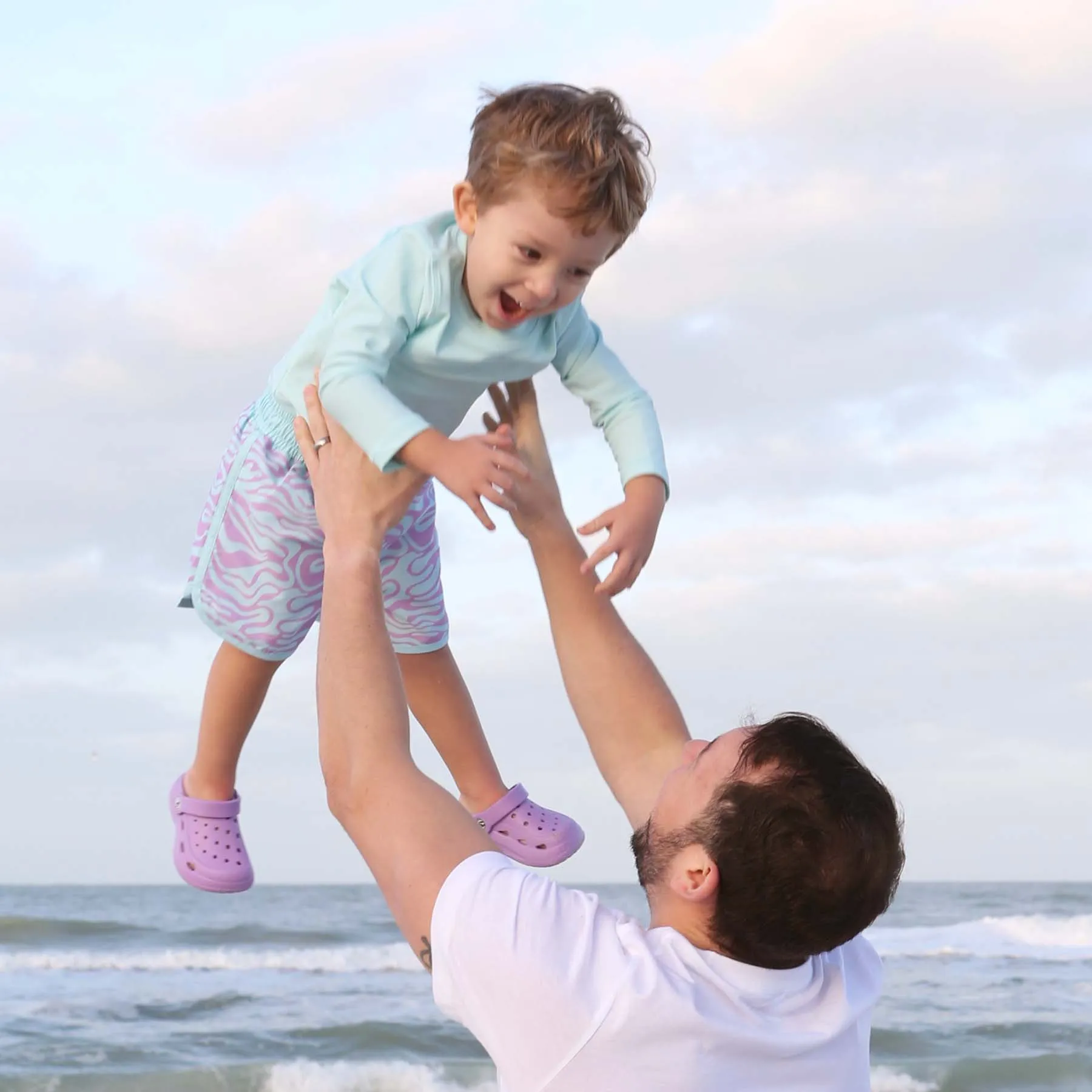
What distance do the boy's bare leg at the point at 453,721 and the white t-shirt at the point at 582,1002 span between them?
3.51 ft

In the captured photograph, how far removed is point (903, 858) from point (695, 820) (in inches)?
13.4

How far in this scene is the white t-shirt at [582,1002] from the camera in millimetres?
2062

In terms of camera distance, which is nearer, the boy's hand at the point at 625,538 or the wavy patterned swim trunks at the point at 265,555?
the boy's hand at the point at 625,538

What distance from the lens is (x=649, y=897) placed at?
2490 millimetres

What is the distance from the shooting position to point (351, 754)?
7.49 ft

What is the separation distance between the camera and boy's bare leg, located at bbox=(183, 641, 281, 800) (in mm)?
3088

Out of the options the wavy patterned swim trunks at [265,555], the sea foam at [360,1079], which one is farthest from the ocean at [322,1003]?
the wavy patterned swim trunks at [265,555]

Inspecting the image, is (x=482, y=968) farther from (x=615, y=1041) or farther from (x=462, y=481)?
(x=462, y=481)

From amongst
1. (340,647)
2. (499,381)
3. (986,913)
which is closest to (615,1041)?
(340,647)

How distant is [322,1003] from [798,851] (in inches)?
371

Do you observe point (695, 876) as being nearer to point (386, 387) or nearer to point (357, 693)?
point (357, 693)

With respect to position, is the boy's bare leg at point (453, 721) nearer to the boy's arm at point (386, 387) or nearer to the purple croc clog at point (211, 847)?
the purple croc clog at point (211, 847)

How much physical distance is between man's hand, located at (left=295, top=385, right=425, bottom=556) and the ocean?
592cm

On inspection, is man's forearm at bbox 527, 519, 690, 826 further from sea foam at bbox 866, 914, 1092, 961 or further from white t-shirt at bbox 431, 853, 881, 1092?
sea foam at bbox 866, 914, 1092, 961
